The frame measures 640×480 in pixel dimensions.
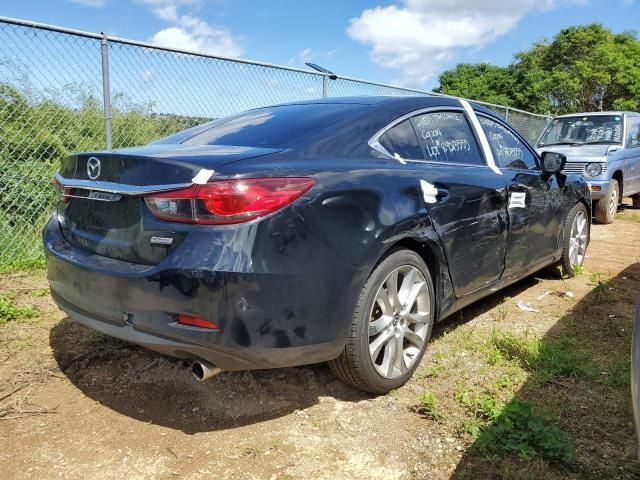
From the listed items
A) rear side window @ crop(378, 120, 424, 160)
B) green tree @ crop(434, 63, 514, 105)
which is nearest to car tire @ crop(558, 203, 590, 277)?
rear side window @ crop(378, 120, 424, 160)

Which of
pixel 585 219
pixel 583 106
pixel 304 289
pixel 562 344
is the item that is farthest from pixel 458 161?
pixel 583 106

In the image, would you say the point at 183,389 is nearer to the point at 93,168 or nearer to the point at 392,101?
the point at 93,168

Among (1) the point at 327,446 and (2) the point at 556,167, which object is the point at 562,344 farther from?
(1) the point at 327,446

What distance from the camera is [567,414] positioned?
259cm

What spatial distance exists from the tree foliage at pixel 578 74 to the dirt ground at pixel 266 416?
1129 inches

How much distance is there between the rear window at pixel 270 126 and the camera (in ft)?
8.77

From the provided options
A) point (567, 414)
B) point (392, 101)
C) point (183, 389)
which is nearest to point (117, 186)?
point (183, 389)

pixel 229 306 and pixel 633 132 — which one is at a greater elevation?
pixel 633 132

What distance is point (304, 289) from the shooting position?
2238 mm

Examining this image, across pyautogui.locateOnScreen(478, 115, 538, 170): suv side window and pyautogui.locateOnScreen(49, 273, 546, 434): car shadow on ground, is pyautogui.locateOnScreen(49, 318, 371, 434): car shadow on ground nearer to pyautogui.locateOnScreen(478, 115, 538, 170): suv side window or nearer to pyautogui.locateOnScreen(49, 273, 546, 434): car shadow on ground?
pyautogui.locateOnScreen(49, 273, 546, 434): car shadow on ground

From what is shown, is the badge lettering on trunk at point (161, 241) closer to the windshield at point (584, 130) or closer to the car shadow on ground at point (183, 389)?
the car shadow on ground at point (183, 389)

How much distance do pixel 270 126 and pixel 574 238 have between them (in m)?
3.44

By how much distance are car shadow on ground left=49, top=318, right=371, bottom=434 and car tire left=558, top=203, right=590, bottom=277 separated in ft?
9.26

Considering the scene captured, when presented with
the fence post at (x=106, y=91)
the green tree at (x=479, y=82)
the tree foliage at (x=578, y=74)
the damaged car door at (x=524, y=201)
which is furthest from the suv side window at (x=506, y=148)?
the green tree at (x=479, y=82)
